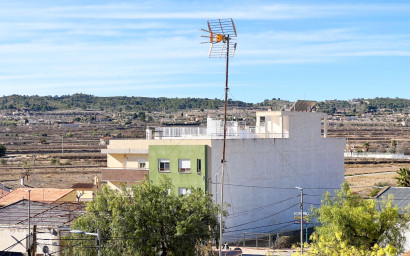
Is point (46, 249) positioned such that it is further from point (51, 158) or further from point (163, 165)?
point (51, 158)

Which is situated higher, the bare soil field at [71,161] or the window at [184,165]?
the window at [184,165]

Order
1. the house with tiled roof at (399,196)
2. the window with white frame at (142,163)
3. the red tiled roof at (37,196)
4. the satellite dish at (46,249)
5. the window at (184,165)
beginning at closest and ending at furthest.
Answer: the satellite dish at (46,249) → the house with tiled roof at (399,196) → the window at (184,165) → the red tiled roof at (37,196) → the window with white frame at (142,163)

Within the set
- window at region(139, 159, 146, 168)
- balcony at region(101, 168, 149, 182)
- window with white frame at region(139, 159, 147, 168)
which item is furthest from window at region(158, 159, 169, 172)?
window at region(139, 159, 146, 168)

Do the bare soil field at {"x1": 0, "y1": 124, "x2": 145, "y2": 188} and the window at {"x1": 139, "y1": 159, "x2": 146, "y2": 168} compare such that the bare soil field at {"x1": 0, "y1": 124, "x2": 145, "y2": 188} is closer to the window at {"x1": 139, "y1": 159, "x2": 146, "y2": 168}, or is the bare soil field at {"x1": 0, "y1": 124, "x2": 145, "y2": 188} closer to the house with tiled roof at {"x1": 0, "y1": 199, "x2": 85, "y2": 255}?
the window at {"x1": 139, "y1": 159, "x2": 146, "y2": 168}

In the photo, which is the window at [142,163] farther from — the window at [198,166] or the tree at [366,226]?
the tree at [366,226]

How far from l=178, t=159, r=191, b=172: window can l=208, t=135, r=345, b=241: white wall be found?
66.9 inches

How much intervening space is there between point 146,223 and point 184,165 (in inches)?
523

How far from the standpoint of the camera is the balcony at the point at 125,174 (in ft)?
169

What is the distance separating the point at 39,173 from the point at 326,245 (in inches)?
3150

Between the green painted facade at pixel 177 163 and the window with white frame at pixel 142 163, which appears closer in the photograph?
the green painted facade at pixel 177 163

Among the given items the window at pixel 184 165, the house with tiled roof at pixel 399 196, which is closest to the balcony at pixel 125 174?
the window at pixel 184 165

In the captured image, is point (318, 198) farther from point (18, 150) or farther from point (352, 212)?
point (18, 150)

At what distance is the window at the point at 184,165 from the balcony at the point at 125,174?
358cm

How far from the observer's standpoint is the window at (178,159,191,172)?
160 ft
